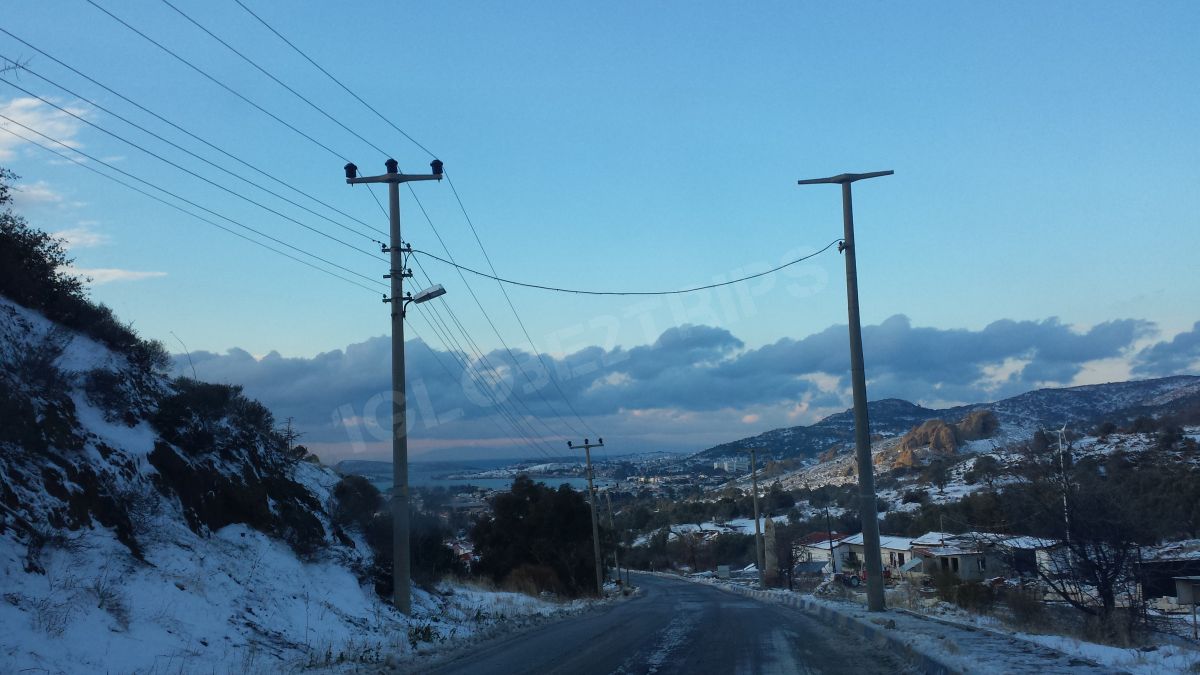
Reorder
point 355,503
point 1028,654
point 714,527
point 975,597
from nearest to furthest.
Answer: point 1028,654 < point 355,503 < point 975,597 < point 714,527

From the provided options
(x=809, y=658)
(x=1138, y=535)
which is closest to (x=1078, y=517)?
(x=1138, y=535)

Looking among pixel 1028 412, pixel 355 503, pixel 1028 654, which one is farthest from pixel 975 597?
pixel 1028 412

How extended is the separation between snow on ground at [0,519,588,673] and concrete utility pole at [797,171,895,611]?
7587 millimetres

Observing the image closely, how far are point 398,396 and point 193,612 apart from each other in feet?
23.3

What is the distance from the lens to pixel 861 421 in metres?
18.3

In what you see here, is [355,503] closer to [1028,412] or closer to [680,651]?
[680,651]

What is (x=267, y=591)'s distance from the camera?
14367mm

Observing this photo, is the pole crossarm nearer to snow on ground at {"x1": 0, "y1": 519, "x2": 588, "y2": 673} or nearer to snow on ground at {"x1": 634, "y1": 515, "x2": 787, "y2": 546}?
snow on ground at {"x1": 0, "y1": 519, "x2": 588, "y2": 673}

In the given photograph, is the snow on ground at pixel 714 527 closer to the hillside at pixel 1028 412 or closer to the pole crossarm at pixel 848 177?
the hillside at pixel 1028 412

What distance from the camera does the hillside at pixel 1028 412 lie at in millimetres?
60325

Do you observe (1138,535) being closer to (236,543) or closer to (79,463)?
(236,543)

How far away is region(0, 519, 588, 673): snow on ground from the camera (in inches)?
373

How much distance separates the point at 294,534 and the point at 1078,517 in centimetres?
1490

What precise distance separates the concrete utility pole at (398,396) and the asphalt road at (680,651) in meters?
2.60
